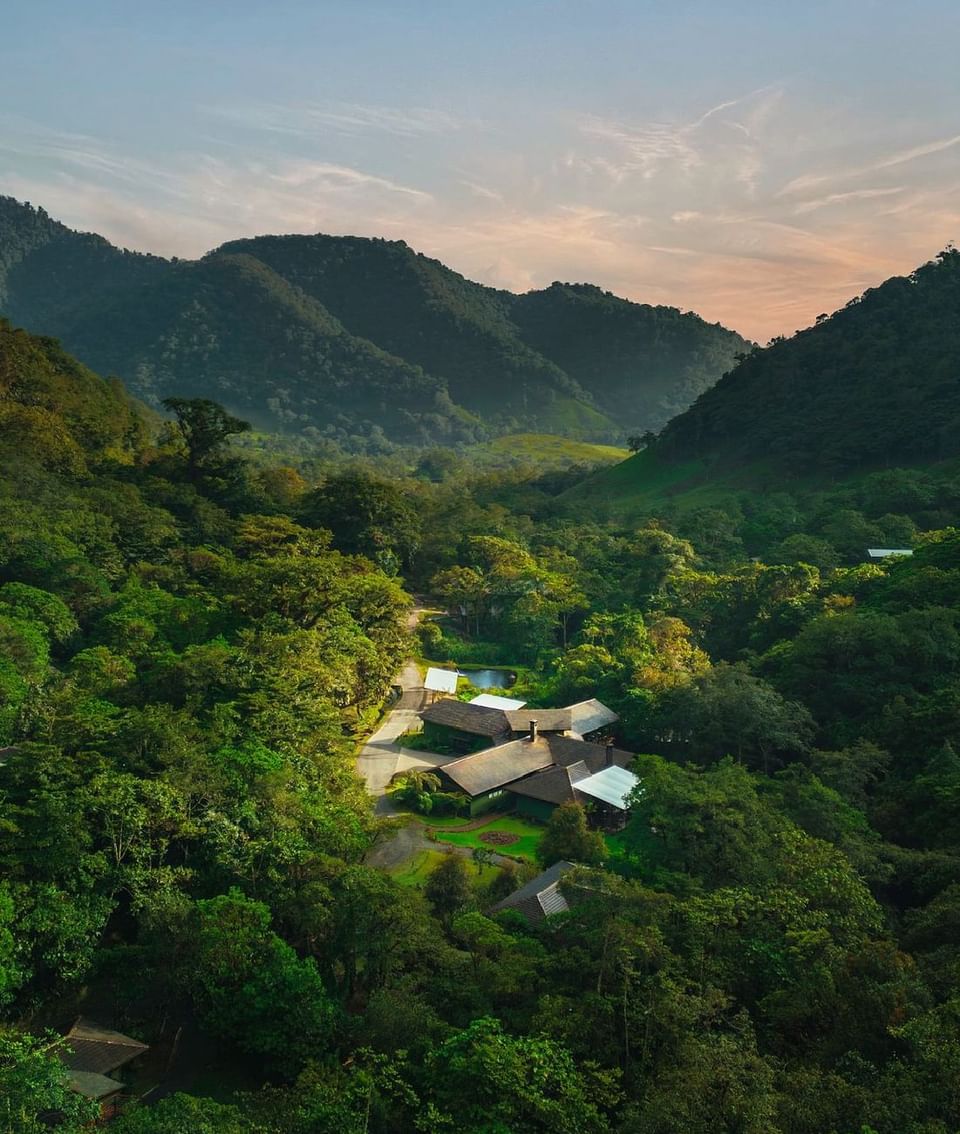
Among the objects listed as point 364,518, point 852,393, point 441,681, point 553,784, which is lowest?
point 441,681

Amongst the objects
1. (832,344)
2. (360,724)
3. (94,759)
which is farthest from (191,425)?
(832,344)

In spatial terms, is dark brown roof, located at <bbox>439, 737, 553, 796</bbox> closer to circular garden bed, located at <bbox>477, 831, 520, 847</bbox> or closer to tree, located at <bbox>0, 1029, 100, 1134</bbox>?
circular garden bed, located at <bbox>477, 831, 520, 847</bbox>

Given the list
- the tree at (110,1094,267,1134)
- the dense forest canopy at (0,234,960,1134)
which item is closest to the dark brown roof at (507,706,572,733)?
the dense forest canopy at (0,234,960,1134)

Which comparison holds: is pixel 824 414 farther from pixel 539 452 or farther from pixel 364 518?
pixel 539 452

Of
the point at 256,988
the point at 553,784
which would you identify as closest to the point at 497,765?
the point at 553,784

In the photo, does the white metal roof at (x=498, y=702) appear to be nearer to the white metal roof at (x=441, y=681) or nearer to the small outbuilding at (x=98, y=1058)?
the white metal roof at (x=441, y=681)

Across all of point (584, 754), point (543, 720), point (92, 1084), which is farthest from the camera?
point (543, 720)

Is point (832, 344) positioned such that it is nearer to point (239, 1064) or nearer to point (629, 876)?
point (629, 876)
